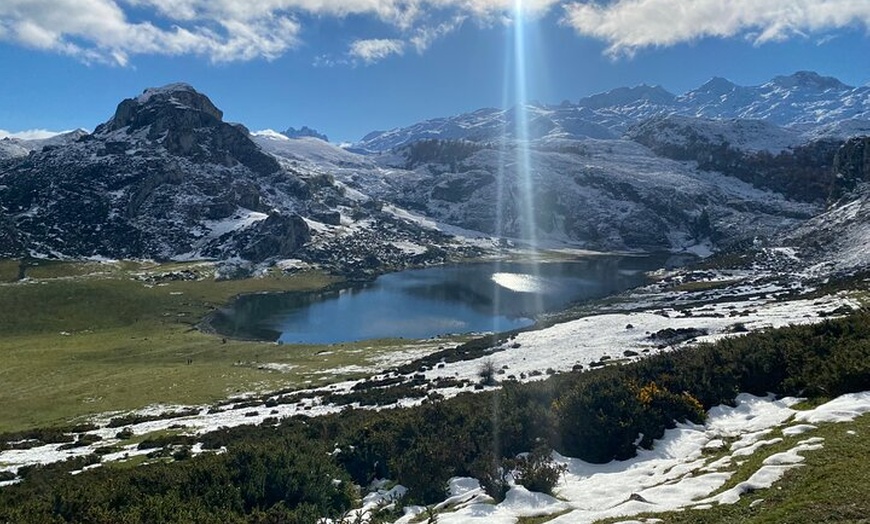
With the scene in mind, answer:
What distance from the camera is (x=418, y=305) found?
13612 centimetres

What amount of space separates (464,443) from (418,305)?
11579 cm

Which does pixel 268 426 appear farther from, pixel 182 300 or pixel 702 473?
pixel 182 300

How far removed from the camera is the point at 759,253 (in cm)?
13538

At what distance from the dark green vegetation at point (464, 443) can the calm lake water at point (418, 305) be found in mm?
75474

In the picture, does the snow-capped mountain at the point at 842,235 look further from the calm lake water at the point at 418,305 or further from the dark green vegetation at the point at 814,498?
the dark green vegetation at the point at 814,498

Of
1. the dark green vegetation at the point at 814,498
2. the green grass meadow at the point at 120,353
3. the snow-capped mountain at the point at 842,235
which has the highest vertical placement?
the snow-capped mountain at the point at 842,235

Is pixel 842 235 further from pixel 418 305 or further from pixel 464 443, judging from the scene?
pixel 464 443

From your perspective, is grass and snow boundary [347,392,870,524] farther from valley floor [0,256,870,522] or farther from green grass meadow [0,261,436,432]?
green grass meadow [0,261,436,432]

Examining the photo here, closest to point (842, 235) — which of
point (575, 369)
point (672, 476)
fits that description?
point (575, 369)

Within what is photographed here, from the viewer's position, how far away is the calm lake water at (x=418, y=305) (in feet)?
355

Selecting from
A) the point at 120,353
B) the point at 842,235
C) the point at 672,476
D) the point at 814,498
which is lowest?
the point at 120,353

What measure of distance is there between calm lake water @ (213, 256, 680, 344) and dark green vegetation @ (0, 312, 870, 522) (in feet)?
248

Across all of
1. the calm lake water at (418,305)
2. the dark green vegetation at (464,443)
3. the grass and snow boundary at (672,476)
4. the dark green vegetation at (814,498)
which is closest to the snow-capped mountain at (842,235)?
the calm lake water at (418,305)

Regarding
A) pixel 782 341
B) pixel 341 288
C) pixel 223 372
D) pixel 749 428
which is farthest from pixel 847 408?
pixel 341 288
